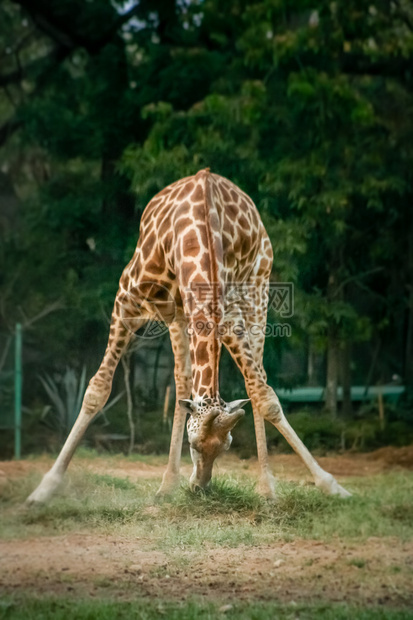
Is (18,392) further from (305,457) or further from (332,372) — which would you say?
(305,457)

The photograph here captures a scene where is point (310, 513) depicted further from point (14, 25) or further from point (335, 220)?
point (14, 25)

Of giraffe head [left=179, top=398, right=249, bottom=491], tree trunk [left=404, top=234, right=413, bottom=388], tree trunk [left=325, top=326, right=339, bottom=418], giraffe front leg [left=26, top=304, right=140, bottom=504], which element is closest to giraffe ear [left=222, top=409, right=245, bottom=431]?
giraffe head [left=179, top=398, right=249, bottom=491]

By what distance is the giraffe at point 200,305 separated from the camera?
4.09 meters

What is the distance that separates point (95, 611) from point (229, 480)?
1.55 metres

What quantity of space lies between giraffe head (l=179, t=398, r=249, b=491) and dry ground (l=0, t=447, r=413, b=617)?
1.35ft

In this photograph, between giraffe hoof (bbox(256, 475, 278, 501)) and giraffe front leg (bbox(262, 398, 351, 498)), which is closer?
giraffe hoof (bbox(256, 475, 278, 501))

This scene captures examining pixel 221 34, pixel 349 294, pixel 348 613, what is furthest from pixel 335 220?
pixel 348 613

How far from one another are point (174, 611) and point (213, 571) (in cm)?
38

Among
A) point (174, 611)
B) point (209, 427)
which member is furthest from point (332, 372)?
point (174, 611)

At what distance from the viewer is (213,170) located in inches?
259

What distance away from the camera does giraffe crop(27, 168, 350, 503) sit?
409cm

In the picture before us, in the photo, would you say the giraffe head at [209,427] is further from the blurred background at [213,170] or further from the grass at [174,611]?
the blurred background at [213,170]

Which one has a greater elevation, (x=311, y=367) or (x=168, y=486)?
(x=311, y=367)

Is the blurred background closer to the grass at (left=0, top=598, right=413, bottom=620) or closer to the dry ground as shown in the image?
the dry ground
